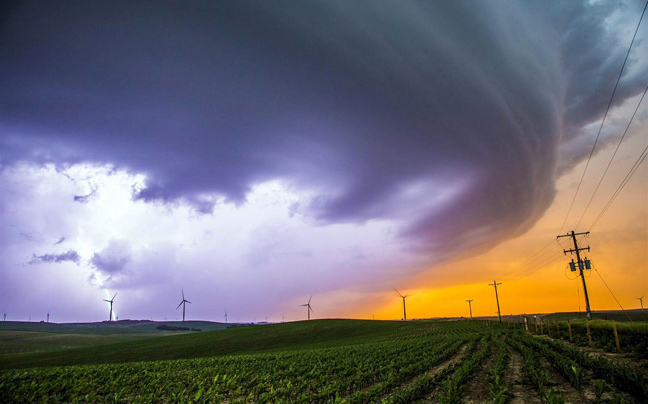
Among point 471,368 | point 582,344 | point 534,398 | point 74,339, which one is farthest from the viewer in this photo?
point 74,339

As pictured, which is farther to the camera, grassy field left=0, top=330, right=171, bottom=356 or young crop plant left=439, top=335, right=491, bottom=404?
grassy field left=0, top=330, right=171, bottom=356

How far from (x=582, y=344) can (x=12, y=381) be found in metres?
56.1

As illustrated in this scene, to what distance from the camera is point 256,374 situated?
102 feet

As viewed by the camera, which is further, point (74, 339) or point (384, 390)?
point (74, 339)

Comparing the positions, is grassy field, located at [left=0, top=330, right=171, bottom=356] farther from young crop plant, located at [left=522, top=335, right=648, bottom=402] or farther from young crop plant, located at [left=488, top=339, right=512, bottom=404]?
young crop plant, located at [left=522, top=335, right=648, bottom=402]

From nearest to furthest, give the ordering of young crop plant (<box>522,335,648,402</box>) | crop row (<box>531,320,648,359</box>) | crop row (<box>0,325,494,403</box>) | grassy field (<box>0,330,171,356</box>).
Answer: young crop plant (<box>522,335,648,402</box>) → crop row (<box>0,325,494,403</box>) → crop row (<box>531,320,648,359</box>) → grassy field (<box>0,330,171,356</box>)

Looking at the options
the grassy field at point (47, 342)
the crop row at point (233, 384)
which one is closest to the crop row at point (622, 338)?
the crop row at point (233, 384)

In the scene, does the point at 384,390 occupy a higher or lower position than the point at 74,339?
higher

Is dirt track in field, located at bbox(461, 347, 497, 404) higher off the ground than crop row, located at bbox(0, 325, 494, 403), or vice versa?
dirt track in field, located at bbox(461, 347, 497, 404)

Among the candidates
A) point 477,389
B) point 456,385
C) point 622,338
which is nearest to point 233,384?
point 456,385

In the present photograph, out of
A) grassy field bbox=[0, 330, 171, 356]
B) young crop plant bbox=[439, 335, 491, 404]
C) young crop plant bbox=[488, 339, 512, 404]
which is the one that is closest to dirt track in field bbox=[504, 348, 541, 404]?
young crop plant bbox=[488, 339, 512, 404]

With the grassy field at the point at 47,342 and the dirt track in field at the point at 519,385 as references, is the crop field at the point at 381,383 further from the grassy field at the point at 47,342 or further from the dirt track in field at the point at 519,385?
the grassy field at the point at 47,342

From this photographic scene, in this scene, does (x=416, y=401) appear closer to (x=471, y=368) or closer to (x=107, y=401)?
(x=471, y=368)

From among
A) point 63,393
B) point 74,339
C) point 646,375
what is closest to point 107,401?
point 63,393
